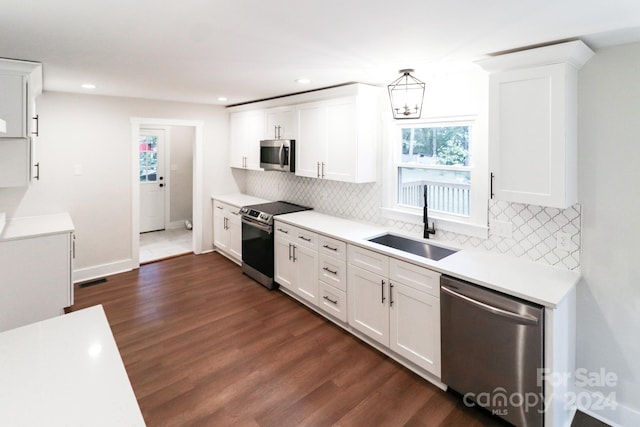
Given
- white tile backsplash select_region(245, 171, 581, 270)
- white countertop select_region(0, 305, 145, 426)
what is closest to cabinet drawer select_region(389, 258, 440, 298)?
white tile backsplash select_region(245, 171, 581, 270)

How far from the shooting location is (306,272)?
361cm

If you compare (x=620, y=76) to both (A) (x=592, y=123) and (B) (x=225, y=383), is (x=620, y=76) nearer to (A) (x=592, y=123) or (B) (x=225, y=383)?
(A) (x=592, y=123)

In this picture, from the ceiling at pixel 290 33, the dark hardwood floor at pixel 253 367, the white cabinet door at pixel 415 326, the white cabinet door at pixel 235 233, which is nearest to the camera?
the ceiling at pixel 290 33

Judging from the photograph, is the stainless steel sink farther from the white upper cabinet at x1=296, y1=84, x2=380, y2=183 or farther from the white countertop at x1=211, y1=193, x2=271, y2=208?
the white countertop at x1=211, y1=193, x2=271, y2=208

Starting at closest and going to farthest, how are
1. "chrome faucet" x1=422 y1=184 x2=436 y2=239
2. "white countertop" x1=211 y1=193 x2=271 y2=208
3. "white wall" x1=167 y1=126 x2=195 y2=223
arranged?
"chrome faucet" x1=422 y1=184 x2=436 y2=239
"white countertop" x1=211 y1=193 x2=271 y2=208
"white wall" x1=167 y1=126 x2=195 y2=223

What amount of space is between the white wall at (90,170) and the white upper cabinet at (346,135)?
2.41m

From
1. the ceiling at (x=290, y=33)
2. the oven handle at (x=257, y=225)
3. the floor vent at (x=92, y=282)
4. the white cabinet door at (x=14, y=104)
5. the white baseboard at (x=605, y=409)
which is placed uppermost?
the ceiling at (x=290, y=33)

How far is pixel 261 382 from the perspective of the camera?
8.21 feet

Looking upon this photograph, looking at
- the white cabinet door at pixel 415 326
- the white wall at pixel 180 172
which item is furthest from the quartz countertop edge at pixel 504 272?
the white wall at pixel 180 172

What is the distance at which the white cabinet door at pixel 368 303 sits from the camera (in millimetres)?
2781

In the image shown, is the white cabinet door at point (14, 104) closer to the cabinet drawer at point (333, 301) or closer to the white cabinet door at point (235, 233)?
the white cabinet door at point (235, 233)

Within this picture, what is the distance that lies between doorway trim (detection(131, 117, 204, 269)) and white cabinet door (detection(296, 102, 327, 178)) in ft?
6.52

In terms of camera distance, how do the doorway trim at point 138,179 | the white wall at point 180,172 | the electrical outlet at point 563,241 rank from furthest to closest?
the white wall at point 180,172 → the doorway trim at point 138,179 → the electrical outlet at point 563,241

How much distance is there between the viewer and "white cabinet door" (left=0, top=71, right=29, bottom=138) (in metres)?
2.66
